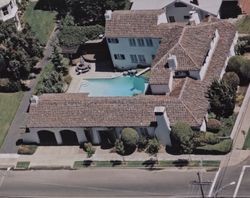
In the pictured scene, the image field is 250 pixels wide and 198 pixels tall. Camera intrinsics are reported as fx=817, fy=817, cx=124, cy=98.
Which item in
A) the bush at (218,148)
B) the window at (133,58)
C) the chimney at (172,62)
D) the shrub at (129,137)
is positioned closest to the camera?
the bush at (218,148)

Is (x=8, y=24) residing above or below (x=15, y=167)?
above

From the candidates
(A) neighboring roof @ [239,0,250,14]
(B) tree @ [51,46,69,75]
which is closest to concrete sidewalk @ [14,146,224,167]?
(B) tree @ [51,46,69,75]

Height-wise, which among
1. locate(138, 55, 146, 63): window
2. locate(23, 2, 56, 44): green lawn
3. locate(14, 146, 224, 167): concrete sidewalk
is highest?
locate(138, 55, 146, 63): window

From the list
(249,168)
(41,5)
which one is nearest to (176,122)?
(249,168)

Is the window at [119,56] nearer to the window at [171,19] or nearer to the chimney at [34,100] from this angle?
the window at [171,19]

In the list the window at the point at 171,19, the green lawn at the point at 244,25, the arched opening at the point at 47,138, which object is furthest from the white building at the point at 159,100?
the window at the point at 171,19

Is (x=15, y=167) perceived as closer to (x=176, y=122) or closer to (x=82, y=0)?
(x=176, y=122)

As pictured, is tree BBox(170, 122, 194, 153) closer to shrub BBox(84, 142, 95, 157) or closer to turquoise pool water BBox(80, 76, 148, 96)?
shrub BBox(84, 142, 95, 157)
